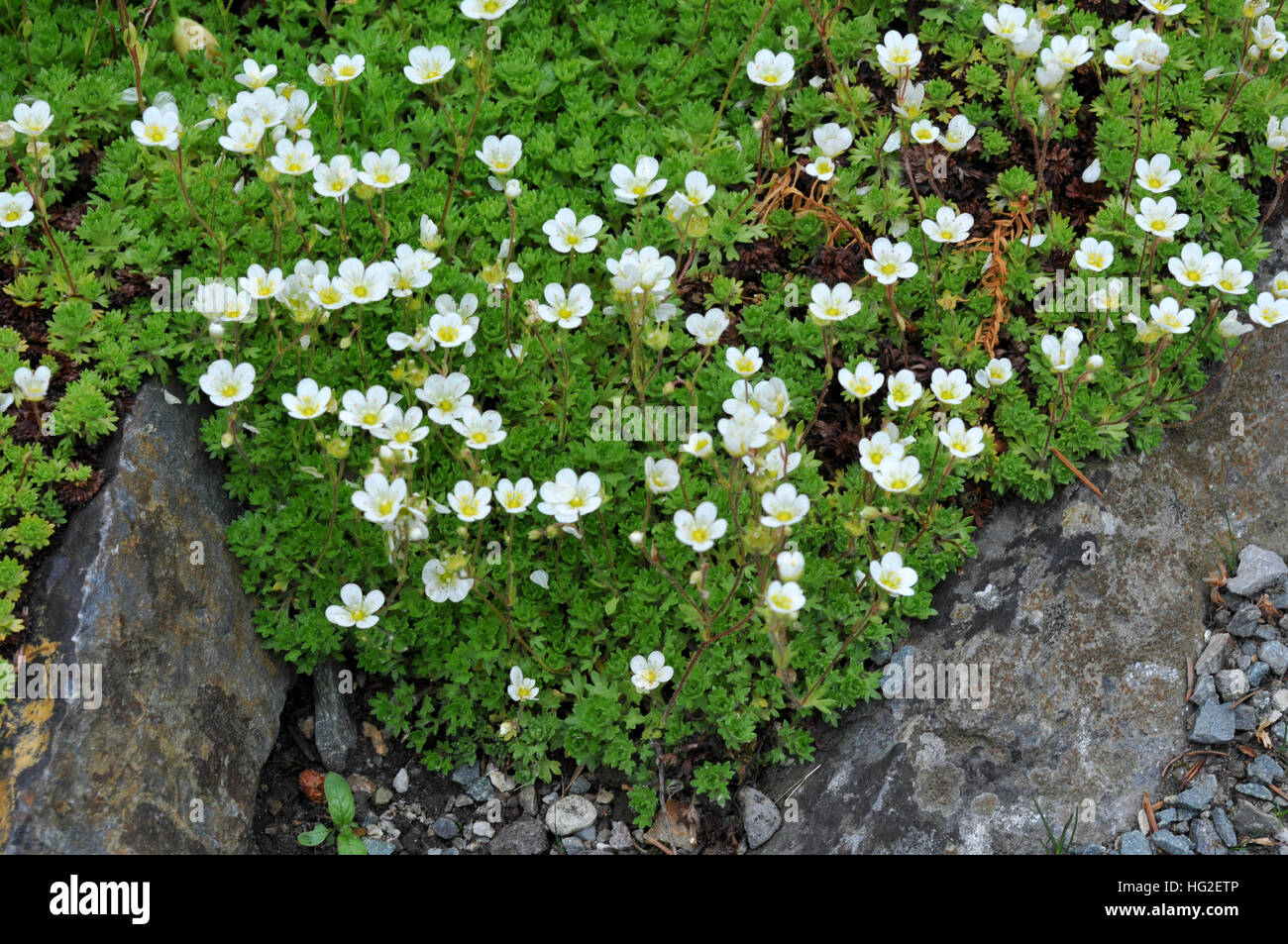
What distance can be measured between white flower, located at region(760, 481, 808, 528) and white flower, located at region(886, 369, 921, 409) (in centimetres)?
69

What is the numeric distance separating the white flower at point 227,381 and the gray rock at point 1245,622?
378 cm

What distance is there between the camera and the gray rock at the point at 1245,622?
427cm

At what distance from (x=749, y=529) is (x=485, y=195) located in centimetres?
220

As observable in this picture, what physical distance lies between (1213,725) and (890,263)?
2085 millimetres

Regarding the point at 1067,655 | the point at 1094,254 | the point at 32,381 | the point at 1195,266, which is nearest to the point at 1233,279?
the point at 1195,266

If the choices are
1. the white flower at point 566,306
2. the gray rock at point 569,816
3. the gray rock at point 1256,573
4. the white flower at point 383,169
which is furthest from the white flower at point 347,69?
the gray rock at point 1256,573

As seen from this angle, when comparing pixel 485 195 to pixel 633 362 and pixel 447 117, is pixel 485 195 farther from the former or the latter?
pixel 633 362

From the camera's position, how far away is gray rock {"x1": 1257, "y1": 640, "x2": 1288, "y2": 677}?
420 centimetres

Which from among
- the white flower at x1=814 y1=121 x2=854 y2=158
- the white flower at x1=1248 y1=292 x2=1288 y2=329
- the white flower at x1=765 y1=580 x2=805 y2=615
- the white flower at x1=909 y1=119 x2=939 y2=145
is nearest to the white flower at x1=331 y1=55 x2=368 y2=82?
the white flower at x1=814 y1=121 x2=854 y2=158

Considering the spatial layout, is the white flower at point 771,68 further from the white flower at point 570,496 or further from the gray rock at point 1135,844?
the gray rock at point 1135,844

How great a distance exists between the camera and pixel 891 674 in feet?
14.4

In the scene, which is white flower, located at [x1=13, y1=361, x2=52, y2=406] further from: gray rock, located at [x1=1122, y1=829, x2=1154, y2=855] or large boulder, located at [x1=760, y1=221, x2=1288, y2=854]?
gray rock, located at [x1=1122, y1=829, x2=1154, y2=855]

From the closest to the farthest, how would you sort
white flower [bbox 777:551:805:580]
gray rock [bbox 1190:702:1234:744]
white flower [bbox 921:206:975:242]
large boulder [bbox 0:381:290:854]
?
white flower [bbox 777:551:805:580]
large boulder [bbox 0:381:290:854]
gray rock [bbox 1190:702:1234:744]
white flower [bbox 921:206:975:242]

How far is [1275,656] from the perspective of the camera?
420 centimetres
